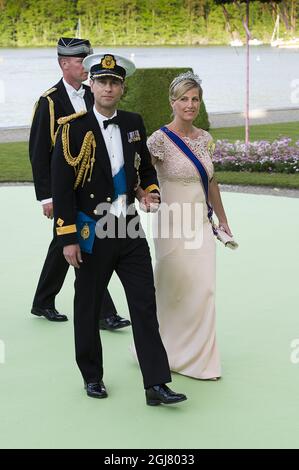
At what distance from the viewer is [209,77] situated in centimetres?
5016

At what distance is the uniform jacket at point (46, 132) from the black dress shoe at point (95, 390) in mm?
1293

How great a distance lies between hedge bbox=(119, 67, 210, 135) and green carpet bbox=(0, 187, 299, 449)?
1062 centimetres

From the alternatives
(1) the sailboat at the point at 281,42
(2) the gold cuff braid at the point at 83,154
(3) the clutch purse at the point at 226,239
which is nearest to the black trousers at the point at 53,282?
(3) the clutch purse at the point at 226,239

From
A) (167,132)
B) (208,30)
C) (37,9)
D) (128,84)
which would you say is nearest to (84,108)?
(167,132)

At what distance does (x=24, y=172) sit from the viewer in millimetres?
13828

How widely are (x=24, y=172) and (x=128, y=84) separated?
214 inches

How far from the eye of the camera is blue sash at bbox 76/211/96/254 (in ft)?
15.5

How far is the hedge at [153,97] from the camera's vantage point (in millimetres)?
18375

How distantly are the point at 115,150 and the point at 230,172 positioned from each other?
28.0ft

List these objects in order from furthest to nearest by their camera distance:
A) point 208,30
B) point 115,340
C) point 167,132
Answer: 1. point 208,30
2. point 115,340
3. point 167,132

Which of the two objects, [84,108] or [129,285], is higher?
[84,108]

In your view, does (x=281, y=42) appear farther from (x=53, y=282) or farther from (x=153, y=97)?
(x=53, y=282)
